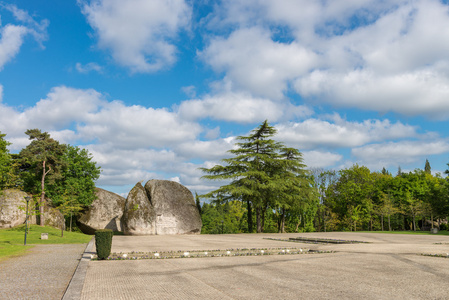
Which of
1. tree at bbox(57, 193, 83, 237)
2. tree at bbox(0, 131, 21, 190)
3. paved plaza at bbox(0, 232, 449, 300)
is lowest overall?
paved plaza at bbox(0, 232, 449, 300)

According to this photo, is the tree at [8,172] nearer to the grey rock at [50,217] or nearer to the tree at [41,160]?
the tree at [41,160]

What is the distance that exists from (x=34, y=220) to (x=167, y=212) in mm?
15713

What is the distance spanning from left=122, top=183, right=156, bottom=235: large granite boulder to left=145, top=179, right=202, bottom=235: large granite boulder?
579 millimetres

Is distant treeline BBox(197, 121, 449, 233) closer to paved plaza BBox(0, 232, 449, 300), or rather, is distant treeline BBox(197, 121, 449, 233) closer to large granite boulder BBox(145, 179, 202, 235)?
large granite boulder BBox(145, 179, 202, 235)

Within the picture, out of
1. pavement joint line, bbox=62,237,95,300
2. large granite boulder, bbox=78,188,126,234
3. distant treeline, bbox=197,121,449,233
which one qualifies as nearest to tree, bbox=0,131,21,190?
large granite boulder, bbox=78,188,126,234

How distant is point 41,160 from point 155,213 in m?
14.9

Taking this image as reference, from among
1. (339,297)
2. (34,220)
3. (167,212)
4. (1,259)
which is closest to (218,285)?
(339,297)

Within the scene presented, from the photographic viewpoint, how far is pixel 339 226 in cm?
5088

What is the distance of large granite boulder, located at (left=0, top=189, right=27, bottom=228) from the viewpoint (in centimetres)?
3225

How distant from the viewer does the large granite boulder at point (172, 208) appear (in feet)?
103

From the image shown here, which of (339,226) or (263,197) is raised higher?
(263,197)

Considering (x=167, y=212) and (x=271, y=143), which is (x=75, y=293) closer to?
(x=167, y=212)

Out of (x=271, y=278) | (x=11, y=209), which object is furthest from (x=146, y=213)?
(x=271, y=278)

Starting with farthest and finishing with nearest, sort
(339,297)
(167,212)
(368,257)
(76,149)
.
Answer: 1. (76,149)
2. (167,212)
3. (368,257)
4. (339,297)
